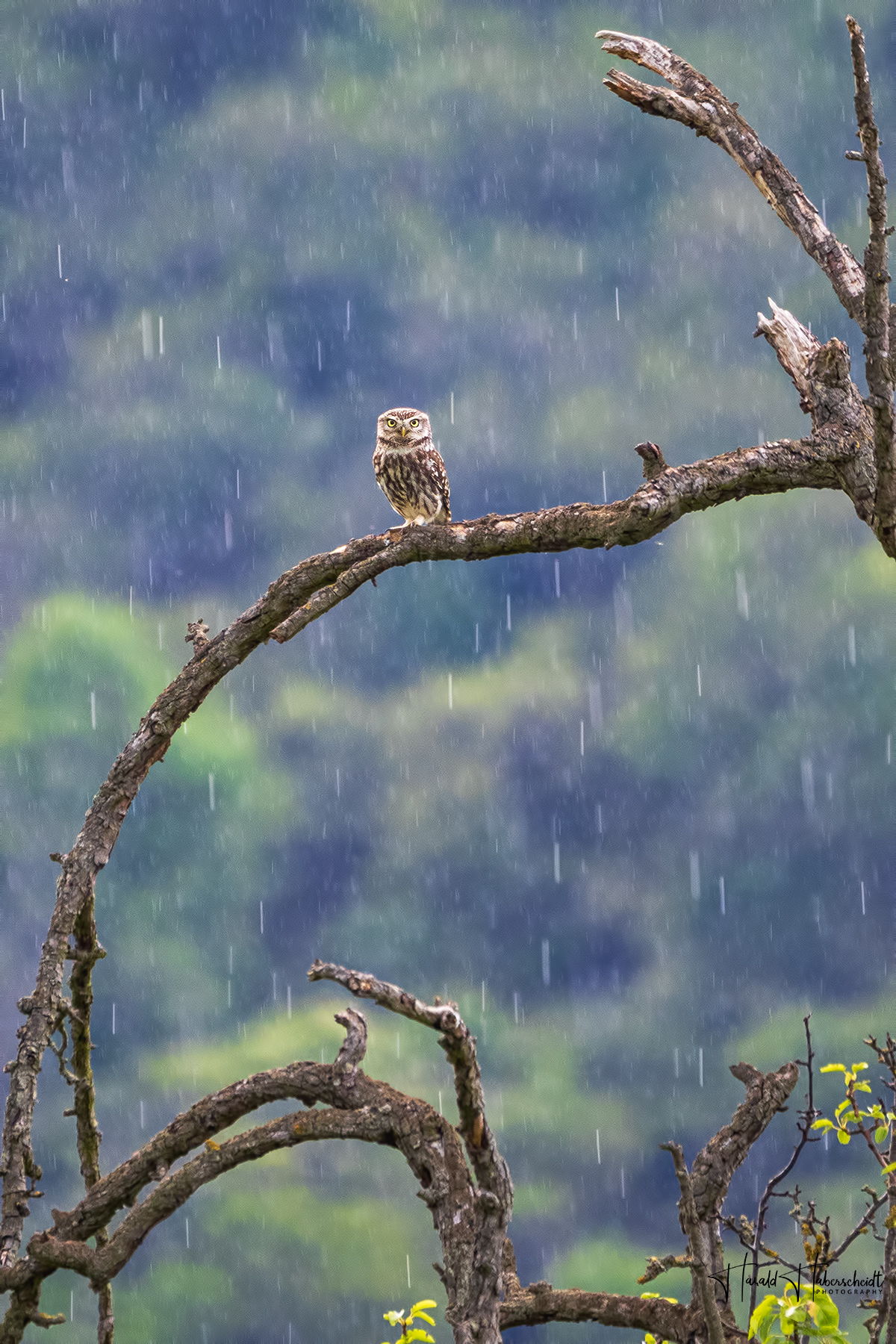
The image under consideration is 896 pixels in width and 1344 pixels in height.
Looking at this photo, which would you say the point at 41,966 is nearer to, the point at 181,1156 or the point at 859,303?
the point at 181,1156

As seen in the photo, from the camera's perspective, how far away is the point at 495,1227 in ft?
14.5

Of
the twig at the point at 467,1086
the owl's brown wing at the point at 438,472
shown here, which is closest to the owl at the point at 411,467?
the owl's brown wing at the point at 438,472

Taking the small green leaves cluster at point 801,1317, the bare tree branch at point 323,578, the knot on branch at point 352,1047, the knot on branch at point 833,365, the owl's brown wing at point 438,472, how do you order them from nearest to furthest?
the small green leaves cluster at point 801,1317
the knot on branch at point 352,1047
the bare tree branch at point 323,578
the knot on branch at point 833,365
the owl's brown wing at point 438,472

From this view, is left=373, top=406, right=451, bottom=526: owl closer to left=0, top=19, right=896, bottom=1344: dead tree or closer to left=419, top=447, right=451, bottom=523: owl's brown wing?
left=419, top=447, right=451, bottom=523: owl's brown wing

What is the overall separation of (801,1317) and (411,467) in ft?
18.2

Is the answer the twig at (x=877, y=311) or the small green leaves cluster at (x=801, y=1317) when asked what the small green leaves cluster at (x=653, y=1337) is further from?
the twig at (x=877, y=311)

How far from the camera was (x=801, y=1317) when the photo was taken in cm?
388

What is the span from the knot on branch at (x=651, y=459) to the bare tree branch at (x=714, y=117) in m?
1.30

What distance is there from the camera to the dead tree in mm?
4461

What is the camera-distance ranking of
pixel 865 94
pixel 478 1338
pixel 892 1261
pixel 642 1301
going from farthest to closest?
1. pixel 642 1301
2. pixel 892 1261
3. pixel 865 94
4. pixel 478 1338

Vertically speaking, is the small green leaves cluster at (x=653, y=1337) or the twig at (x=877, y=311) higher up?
the twig at (x=877, y=311)

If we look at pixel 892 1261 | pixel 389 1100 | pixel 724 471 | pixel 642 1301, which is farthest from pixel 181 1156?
pixel 724 471

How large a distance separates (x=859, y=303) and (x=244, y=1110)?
421cm

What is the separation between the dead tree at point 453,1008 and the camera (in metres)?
4.46
